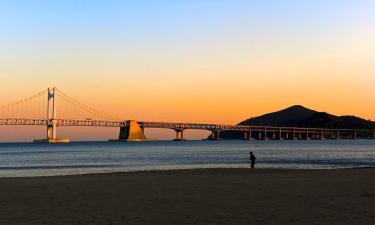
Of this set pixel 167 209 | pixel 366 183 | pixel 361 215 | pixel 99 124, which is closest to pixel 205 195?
pixel 167 209

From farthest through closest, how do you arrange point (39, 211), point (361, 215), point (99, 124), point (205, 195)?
point (99, 124)
point (205, 195)
point (39, 211)
point (361, 215)

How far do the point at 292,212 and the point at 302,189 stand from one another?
204 inches

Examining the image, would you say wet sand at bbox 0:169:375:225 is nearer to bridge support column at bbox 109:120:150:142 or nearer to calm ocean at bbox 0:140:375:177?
calm ocean at bbox 0:140:375:177

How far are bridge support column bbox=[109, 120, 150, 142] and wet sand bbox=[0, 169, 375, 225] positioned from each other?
134 metres

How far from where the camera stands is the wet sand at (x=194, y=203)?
11.4 meters

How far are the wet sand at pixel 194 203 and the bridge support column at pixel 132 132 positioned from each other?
440 feet

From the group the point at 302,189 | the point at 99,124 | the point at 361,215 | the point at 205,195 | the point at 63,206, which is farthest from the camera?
the point at 99,124

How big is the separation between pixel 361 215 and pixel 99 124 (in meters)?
130

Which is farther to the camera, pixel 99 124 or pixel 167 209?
pixel 99 124

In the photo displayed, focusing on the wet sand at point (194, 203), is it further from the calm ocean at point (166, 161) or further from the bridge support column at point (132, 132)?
the bridge support column at point (132, 132)

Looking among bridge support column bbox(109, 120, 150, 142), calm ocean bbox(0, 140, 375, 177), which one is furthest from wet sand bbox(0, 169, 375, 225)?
bridge support column bbox(109, 120, 150, 142)

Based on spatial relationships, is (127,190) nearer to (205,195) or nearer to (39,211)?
(205,195)

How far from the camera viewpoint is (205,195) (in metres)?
15.8

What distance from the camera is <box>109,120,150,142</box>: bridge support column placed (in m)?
154
